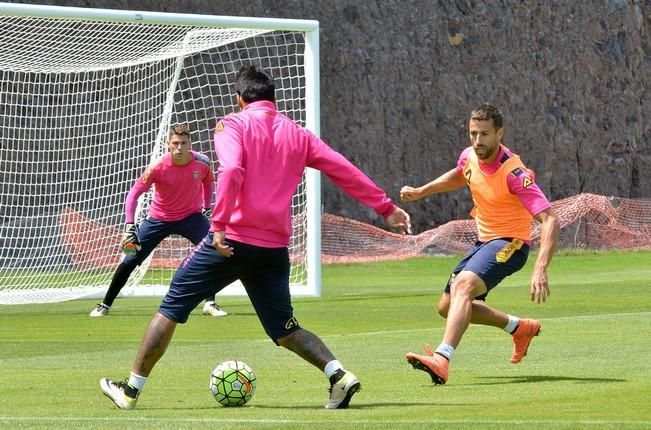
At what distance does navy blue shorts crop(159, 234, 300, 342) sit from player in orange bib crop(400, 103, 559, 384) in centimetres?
150

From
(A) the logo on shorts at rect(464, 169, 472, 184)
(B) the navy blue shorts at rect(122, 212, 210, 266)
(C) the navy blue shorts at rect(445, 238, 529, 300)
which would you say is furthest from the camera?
(B) the navy blue shorts at rect(122, 212, 210, 266)

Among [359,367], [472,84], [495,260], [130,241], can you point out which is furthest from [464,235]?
[495,260]

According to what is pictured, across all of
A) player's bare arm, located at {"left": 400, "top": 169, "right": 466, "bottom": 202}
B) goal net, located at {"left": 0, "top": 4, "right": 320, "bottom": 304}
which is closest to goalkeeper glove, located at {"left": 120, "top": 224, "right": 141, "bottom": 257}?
goal net, located at {"left": 0, "top": 4, "right": 320, "bottom": 304}

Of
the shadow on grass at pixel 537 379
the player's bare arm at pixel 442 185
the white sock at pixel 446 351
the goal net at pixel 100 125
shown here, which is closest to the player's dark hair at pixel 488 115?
the player's bare arm at pixel 442 185

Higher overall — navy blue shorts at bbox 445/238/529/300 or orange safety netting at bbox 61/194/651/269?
navy blue shorts at bbox 445/238/529/300

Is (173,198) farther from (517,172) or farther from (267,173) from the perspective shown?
(267,173)

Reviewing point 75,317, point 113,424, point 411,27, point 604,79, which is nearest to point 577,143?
point 604,79

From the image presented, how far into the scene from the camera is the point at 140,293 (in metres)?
22.3

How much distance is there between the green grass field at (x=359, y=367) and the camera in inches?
352

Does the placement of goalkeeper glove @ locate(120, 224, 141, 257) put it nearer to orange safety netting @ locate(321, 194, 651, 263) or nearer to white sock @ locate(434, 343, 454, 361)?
white sock @ locate(434, 343, 454, 361)

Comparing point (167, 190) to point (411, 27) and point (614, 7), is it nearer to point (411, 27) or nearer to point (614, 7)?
point (411, 27)

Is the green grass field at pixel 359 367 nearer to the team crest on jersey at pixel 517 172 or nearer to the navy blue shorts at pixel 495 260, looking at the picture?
the navy blue shorts at pixel 495 260

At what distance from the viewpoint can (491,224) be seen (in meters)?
11.7

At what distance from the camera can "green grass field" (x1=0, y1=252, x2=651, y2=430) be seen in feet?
29.3
